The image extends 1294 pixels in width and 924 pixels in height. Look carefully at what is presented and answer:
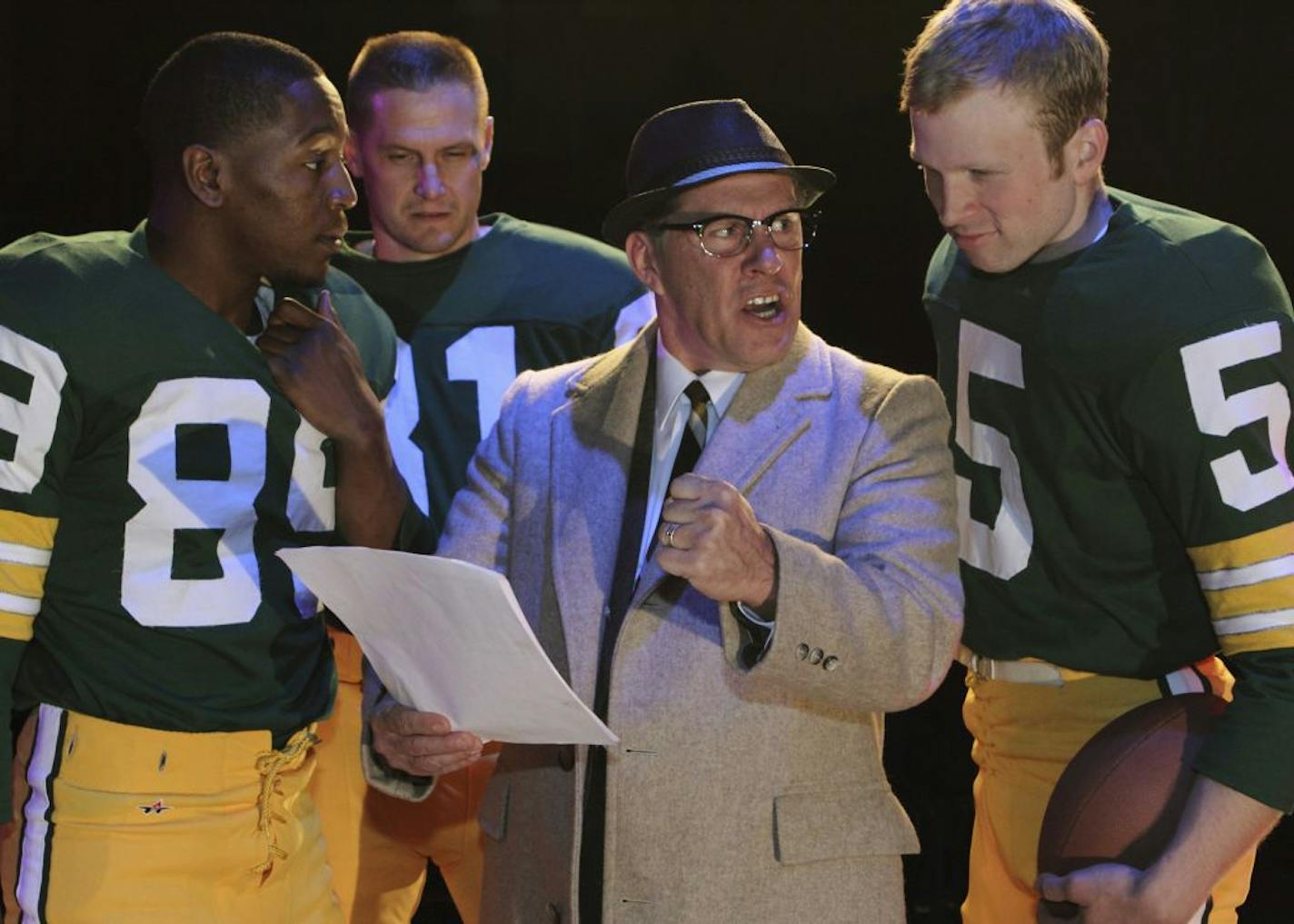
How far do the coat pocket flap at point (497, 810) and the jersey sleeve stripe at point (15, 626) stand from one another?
664mm

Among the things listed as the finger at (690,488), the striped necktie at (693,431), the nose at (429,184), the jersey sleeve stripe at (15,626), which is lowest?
the jersey sleeve stripe at (15,626)

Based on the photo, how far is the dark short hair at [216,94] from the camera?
105 inches

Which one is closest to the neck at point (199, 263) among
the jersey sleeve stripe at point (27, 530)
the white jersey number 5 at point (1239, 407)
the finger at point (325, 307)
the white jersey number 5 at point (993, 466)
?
the finger at point (325, 307)

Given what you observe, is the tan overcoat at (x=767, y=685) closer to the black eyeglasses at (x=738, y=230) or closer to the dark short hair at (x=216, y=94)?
the black eyeglasses at (x=738, y=230)

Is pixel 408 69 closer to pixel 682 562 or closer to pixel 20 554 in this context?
pixel 20 554

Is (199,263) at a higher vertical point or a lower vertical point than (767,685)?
higher

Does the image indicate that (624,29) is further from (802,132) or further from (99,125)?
(99,125)

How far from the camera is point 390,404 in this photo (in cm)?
329

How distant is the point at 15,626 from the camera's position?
2.42m

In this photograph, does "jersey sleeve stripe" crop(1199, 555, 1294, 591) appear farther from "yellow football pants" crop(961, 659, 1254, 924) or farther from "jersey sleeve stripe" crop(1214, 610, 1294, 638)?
"yellow football pants" crop(961, 659, 1254, 924)

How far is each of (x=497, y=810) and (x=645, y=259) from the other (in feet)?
2.54

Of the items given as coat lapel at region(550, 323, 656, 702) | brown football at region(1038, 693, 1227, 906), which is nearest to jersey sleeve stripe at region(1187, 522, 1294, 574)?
brown football at region(1038, 693, 1227, 906)

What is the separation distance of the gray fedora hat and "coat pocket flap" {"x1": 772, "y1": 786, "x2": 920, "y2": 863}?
79cm

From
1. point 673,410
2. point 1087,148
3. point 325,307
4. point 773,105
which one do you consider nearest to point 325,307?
point 325,307
